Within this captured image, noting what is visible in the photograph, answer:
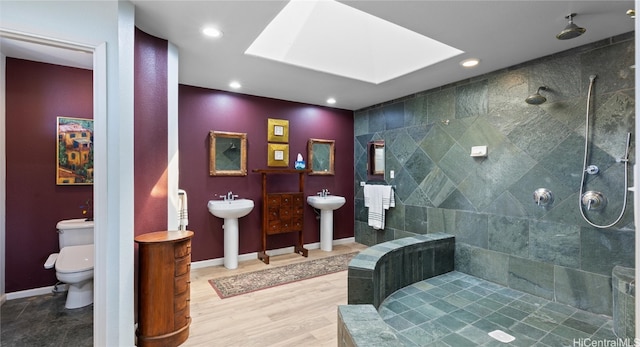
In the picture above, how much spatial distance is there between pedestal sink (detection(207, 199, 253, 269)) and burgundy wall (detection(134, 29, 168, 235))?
49.1 inches

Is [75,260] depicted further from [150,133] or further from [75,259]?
[150,133]

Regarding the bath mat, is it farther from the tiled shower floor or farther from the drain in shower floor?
the drain in shower floor

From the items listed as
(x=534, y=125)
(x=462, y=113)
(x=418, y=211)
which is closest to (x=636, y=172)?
(x=534, y=125)

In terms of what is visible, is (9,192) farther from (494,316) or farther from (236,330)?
(494,316)

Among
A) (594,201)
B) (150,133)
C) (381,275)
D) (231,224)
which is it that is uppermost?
(150,133)

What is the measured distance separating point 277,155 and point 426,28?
8.76 feet

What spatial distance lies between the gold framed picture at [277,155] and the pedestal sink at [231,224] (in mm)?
783

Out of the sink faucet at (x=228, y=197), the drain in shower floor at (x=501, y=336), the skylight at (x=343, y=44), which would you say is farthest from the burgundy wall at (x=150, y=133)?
the drain in shower floor at (x=501, y=336)

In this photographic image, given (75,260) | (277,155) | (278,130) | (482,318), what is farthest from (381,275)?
(75,260)

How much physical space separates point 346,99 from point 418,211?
1.98m

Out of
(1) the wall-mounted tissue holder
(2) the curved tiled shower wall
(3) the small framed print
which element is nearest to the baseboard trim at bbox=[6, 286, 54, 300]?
(3) the small framed print

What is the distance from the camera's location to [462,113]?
136 inches

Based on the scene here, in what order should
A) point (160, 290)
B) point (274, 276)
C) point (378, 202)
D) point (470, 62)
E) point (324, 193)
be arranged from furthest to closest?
point (324, 193)
point (378, 202)
point (274, 276)
point (470, 62)
point (160, 290)

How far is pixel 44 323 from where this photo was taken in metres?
2.37
